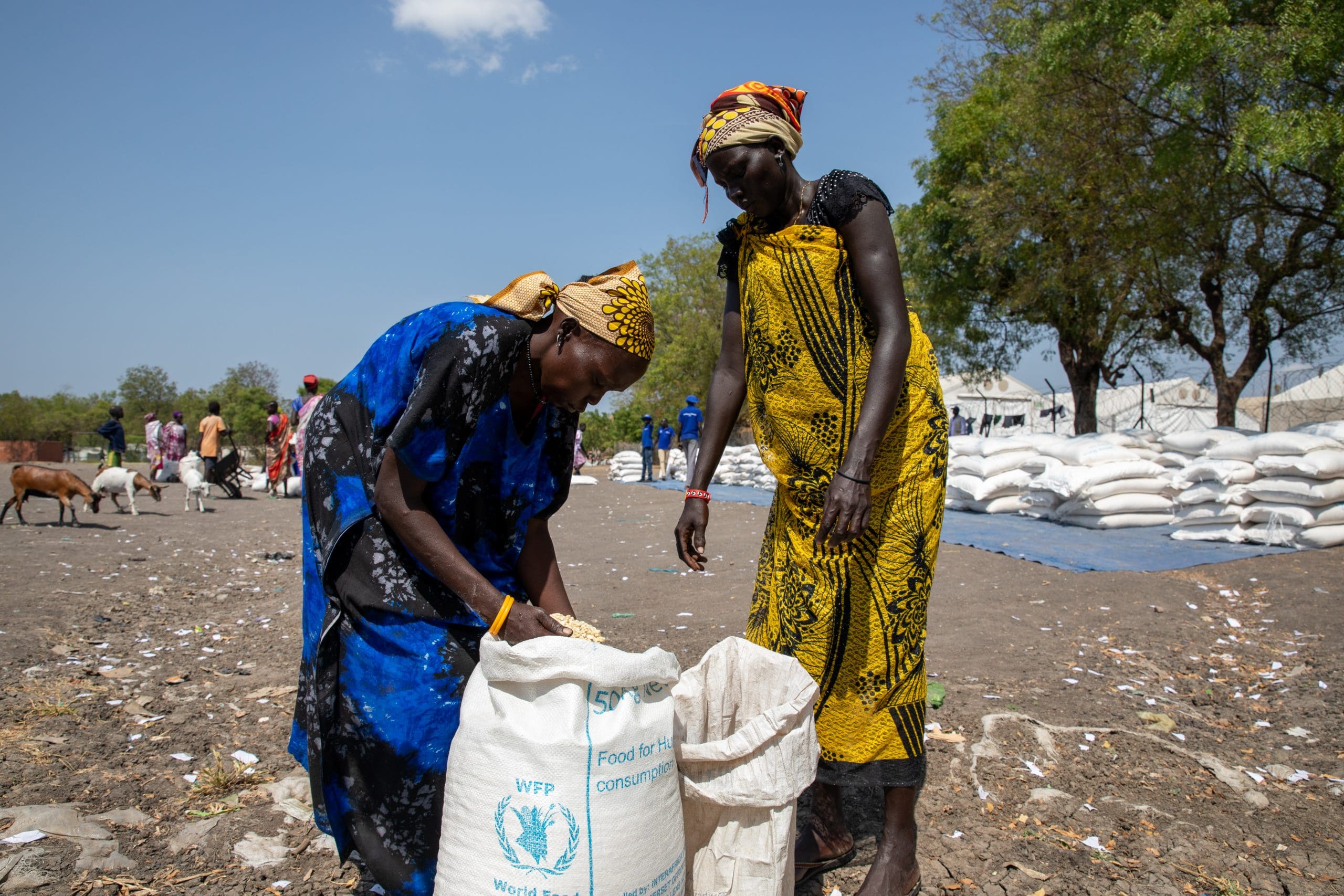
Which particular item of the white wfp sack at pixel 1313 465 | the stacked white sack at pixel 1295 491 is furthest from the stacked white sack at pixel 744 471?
the white wfp sack at pixel 1313 465

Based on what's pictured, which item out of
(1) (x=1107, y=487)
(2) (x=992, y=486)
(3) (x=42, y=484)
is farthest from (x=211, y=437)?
(1) (x=1107, y=487)

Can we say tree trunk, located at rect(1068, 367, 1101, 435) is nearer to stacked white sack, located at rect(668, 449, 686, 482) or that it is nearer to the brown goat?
stacked white sack, located at rect(668, 449, 686, 482)

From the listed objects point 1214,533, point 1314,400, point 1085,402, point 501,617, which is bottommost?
point 1214,533

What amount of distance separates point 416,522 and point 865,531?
98cm

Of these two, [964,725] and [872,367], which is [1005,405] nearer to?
[964,725]

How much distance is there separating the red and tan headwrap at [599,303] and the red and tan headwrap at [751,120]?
389mm

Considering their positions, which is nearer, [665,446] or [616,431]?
[665,446]

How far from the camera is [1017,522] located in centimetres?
884

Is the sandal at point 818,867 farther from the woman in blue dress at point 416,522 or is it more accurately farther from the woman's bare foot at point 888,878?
the woman in blue dress at point 416,522

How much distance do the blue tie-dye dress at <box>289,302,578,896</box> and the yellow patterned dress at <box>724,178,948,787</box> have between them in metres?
0.66

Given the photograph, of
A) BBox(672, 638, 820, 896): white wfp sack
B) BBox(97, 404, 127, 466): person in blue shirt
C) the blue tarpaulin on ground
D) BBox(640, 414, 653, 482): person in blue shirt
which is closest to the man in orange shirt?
BBox(97, 404, 127, 466): person in blue shirt

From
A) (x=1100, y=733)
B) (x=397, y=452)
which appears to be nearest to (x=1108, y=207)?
(x=1100, y=733)

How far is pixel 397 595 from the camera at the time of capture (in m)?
1.63

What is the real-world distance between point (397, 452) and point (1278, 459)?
788 cm
